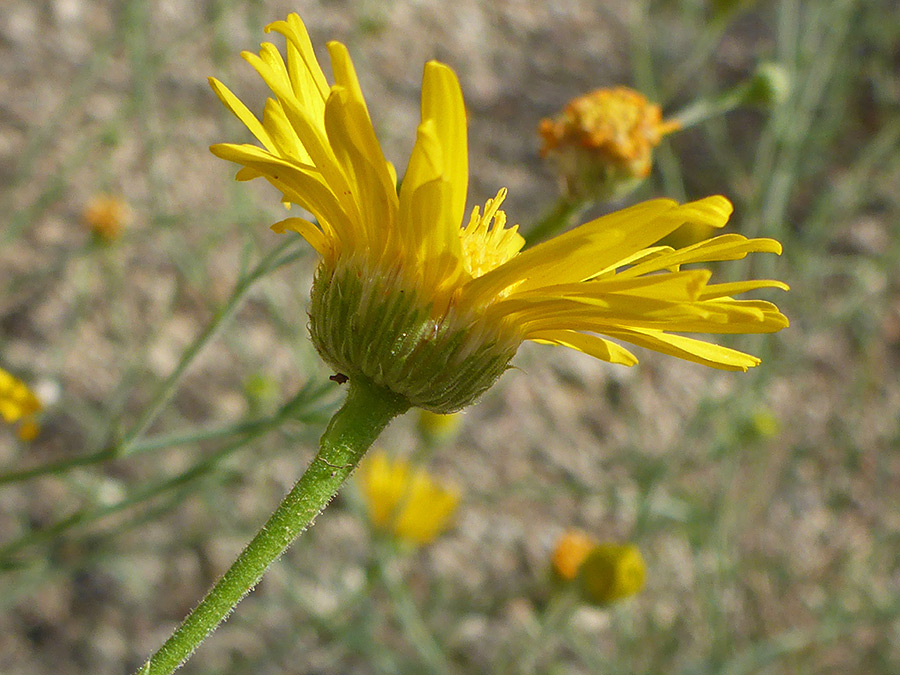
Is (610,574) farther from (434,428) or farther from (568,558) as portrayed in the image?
(434,428)

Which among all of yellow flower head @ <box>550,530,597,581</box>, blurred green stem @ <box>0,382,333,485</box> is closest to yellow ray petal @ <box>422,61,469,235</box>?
blurred green stem @ <box>0,382,333,485</box>

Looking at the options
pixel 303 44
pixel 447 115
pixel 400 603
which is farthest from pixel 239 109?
pixel 400 603

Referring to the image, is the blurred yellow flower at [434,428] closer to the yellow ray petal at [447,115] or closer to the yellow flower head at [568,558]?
the yellow flower head at [568,558]

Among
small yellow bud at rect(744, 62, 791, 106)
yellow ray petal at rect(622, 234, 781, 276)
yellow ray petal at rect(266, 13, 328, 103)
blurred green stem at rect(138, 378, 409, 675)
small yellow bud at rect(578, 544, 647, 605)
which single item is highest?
small yellow bud at rect(744, 62, 791, 106)

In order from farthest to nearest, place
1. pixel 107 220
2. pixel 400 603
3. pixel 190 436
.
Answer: pixel 107 220 → pixel 400 603 → pixel 190 436

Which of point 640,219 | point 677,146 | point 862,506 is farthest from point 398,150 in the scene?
point 640,219

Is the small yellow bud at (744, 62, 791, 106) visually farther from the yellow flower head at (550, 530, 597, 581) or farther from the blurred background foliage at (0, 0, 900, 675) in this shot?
the yellow flower head at (550, 530, 597, 581)

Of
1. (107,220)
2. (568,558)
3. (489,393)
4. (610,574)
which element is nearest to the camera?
(610,574)
